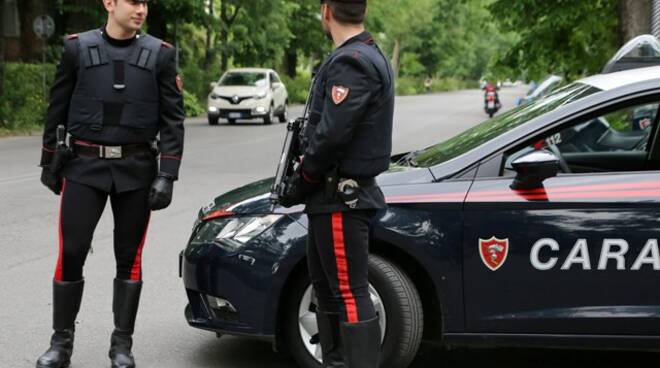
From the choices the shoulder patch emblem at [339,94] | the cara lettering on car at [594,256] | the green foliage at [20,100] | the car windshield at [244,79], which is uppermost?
the shoulder patch emblem at [339,94]

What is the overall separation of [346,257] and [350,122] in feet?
1.75

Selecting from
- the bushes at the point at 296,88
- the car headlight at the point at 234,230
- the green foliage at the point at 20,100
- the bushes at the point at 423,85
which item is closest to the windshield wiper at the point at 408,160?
the car headlight at the point at 234,230

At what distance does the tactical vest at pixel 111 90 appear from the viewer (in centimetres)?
460

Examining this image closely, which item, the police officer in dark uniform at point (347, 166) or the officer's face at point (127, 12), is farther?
the officer's face at point (127, 12)

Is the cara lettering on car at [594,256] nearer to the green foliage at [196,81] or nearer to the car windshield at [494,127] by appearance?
the car windshield at [494,127]

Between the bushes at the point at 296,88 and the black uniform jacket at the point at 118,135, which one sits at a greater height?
the black uniform jacket at the point at 118,135

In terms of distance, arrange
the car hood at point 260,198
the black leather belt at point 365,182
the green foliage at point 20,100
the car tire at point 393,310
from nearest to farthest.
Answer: the black leather belt at point 365,182
the car tire at point 393,310
the car hood at point 260,198
the green foliage at point 20,100

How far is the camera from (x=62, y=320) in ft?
15.6

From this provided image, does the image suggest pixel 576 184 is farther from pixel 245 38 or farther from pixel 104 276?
pixel 245 38

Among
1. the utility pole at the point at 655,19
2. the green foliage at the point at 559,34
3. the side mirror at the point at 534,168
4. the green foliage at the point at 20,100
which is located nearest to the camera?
the side mirror at the point at 534,168

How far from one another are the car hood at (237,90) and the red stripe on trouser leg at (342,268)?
81.4 feet

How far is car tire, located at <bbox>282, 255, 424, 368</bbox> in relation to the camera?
4.41 meters

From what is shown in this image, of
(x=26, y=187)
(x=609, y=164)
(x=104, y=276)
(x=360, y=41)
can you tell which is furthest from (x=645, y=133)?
(x=26, y=187)

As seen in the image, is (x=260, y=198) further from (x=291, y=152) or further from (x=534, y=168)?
(x=534, y=168)
